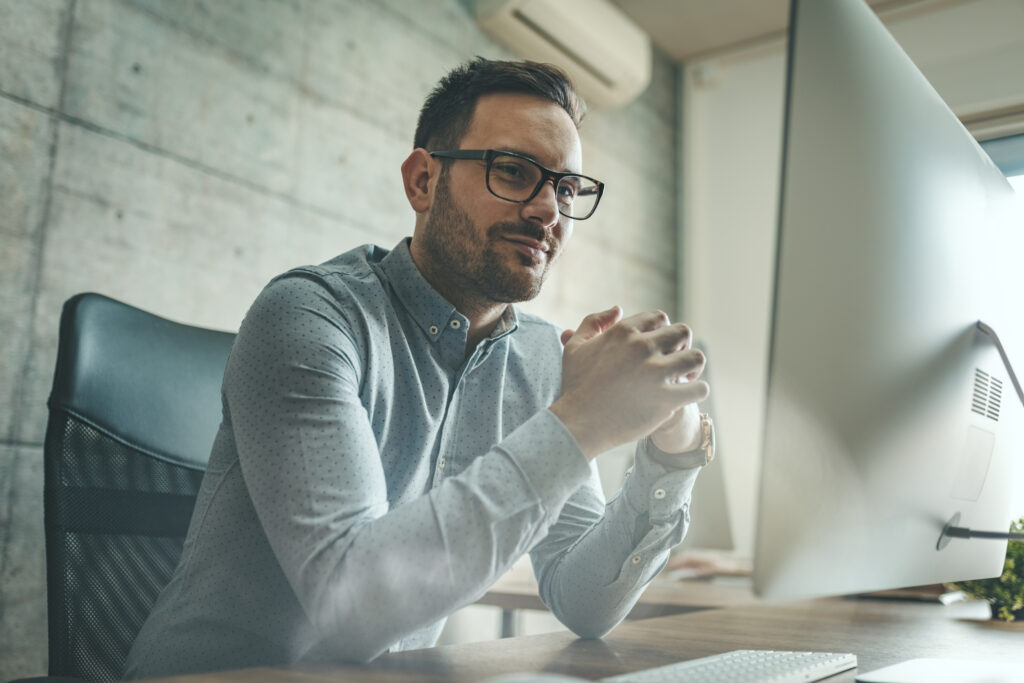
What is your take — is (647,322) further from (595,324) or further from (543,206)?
(543,206)

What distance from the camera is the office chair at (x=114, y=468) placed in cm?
93

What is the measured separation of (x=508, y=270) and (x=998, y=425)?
0.65m

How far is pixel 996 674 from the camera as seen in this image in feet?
2.24

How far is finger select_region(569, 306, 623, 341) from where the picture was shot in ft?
2.70

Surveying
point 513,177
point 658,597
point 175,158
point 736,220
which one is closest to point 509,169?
point 513,177

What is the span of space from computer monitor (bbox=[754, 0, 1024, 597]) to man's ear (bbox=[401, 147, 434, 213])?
80 centimetres

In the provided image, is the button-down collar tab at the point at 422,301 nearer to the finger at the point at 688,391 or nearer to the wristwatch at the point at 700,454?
the wristwatch at the point at 700,454

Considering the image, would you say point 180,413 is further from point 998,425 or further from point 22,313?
point 998,425

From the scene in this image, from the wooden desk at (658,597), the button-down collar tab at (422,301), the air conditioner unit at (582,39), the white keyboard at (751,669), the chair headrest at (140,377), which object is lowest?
the wooden desk at (658,597)

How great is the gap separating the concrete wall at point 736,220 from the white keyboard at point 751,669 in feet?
9.63

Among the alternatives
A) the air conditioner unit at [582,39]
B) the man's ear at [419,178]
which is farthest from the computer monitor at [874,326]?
the air conditioner unit at [582,39]

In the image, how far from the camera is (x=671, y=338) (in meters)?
0.72

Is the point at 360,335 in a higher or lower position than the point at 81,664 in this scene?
higher

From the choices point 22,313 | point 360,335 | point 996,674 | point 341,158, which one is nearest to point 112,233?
point 22,313
